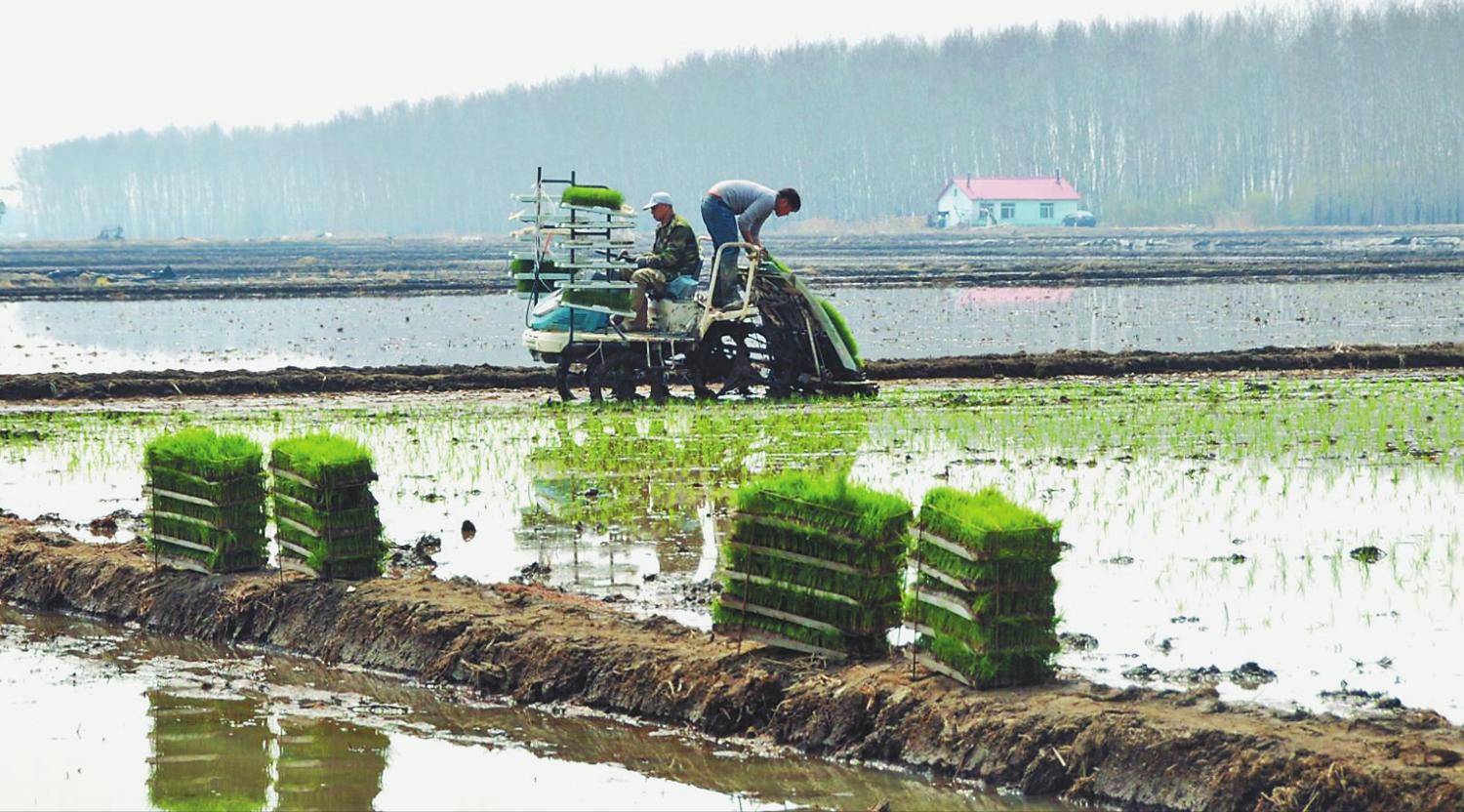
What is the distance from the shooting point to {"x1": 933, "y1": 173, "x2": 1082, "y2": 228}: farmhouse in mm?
143500

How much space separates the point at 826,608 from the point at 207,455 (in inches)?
181

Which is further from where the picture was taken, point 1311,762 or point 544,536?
point 544,536

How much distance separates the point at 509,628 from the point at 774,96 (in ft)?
615

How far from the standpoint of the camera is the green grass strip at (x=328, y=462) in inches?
442

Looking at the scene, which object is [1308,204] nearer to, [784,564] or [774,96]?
[774,96]

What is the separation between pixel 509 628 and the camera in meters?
10.2

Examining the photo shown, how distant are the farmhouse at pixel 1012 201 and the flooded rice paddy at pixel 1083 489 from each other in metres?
119

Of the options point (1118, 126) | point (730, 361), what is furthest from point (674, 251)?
point (1118, 126)

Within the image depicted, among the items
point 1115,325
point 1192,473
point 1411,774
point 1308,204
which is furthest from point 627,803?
point 1308,204

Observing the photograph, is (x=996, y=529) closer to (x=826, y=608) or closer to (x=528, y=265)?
(x=826, y=608)

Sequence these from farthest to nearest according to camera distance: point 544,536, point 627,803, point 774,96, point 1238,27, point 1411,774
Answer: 1. point 774,96
2. point 1238,27
3. point 544,536
4. point 627,803
5. point 1411,774

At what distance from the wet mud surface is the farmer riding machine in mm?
36498

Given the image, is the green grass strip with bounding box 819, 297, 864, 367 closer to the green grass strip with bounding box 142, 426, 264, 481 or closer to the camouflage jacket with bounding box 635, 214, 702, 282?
the camouflage jacket with bounding box 635, 214, 702, 282

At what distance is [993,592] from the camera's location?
331 inches
